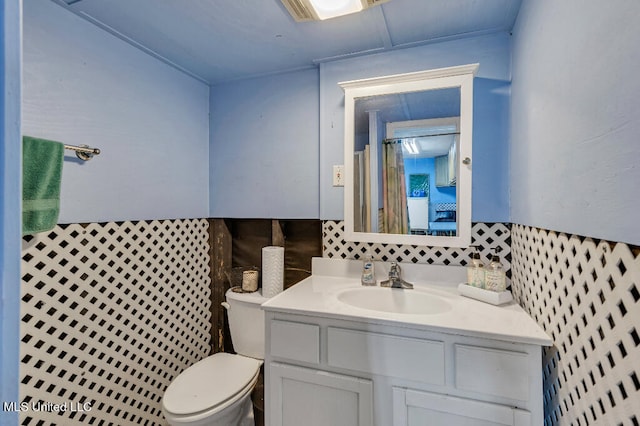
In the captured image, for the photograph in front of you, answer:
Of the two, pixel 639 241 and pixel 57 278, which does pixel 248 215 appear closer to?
pixel 57 278

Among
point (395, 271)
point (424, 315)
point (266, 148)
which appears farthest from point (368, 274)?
point (266, 148)

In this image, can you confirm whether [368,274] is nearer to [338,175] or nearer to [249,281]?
[338,175]

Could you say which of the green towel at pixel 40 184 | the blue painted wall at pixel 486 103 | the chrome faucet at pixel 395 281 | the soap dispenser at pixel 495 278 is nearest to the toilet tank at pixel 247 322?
the chrome faucet at pixel 395 281

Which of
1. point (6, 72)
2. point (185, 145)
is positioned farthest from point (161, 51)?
point (6, 72)

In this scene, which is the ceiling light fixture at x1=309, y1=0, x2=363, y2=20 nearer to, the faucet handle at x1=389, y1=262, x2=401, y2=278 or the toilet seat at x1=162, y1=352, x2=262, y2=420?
the faucet handle at x1=389, y1=262, x2=401, y2=278

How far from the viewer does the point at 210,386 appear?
1.52 meters

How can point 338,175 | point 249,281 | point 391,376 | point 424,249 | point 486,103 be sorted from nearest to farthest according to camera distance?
point 391,376 → point 486,103 → point 424,249 → point 338,175 → point 249,281

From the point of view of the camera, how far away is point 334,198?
5.84ft

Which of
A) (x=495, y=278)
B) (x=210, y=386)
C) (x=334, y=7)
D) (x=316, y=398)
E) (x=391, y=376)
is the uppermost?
(x=334, y=7)

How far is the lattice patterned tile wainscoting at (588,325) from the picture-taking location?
24.4 inches

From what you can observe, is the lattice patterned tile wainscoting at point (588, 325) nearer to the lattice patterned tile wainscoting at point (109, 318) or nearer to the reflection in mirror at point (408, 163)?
the reflection in mirror at point (408, 163)

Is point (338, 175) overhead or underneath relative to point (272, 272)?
overhead

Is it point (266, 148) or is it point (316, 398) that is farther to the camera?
point (266, 148)

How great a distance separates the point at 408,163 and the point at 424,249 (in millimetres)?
458
